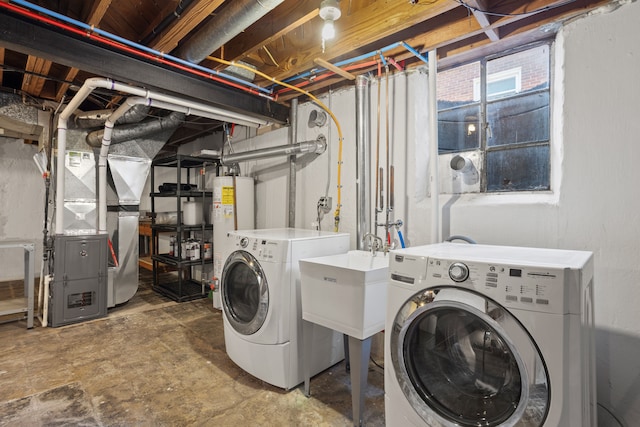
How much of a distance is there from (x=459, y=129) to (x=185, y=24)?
1.97 metres

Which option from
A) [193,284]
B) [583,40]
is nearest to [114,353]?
[193,284]

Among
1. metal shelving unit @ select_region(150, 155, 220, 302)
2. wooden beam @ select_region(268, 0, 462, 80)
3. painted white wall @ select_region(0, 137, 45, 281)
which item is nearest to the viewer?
wooden beam @ select_region(268, 0, 462, 80)

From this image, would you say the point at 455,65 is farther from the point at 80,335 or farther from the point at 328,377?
the point at 80,335

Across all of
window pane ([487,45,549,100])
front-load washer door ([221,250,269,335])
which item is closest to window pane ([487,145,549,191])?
window pane ([487,45,549,100])

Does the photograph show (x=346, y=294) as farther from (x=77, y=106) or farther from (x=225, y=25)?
(x=77, y=106)

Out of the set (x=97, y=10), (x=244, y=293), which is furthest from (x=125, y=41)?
(x=244, y=293)

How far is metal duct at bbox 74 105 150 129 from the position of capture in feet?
10.2

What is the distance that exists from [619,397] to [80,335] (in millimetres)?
3733

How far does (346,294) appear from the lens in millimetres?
1659

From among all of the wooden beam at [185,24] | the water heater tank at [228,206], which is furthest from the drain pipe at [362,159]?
the water heater tank at [228,206]

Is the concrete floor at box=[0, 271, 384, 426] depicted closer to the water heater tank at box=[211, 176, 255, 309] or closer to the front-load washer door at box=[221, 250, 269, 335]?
the front-load washer door at box=[221, 250, 269, 335]

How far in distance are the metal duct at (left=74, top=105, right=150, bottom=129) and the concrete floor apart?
1994mm

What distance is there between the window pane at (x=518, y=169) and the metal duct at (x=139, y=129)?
3022 millimetres

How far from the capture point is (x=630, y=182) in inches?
62.4
